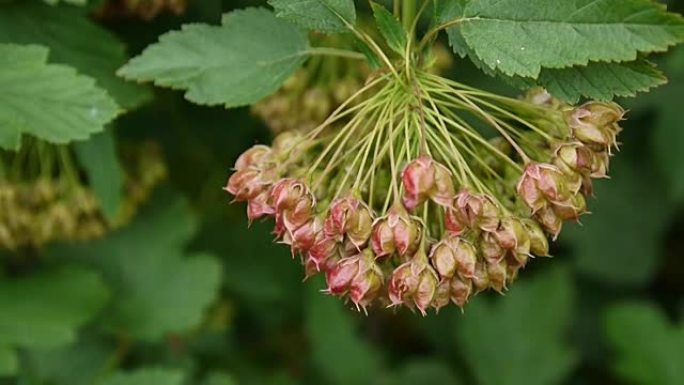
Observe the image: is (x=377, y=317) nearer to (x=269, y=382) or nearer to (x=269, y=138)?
(x=269, y=382)

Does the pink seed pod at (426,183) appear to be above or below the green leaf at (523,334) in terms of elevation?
above

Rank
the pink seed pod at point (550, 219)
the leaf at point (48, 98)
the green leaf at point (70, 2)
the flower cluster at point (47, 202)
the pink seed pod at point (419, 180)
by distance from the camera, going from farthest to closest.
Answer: the flower cluster at point (47, 202), the green leaf at point (70, 2), the leaf at point (48, 98), the pink seed pod at point (550, 219), the pink seed pod at point (419, 180)

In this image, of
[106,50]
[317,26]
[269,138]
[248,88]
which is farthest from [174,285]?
[317,26]

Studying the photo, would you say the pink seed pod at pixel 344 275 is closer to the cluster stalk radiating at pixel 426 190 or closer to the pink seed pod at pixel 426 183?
the cluster stalk radiating at pixel 426 190

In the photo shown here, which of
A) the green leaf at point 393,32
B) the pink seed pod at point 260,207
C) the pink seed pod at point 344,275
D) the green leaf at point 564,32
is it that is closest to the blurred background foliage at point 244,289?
the pink seed pod at point 260,207

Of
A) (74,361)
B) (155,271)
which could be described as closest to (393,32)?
(155,271)

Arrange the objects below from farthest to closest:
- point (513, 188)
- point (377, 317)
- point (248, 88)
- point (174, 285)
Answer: point (377, 317) → point (174, 285) → point (248, 88) → point (513, 188)
